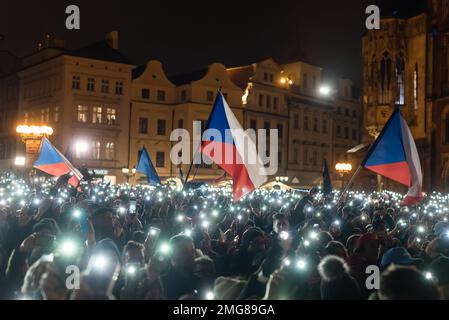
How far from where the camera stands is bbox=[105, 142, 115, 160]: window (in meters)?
54.8

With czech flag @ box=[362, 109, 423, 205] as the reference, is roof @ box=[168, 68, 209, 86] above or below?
above

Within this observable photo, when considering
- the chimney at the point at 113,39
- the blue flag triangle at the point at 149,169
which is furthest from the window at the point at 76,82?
the blue flag triangle at the point at 149,169

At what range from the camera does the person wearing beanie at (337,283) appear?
5.32 metres

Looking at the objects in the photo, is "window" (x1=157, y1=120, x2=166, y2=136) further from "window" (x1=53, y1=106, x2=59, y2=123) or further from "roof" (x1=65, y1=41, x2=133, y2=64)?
"window" (x1=53, y1=106, x2=59, y2=123)

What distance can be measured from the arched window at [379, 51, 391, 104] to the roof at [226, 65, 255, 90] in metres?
19.2

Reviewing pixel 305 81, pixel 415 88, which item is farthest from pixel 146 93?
pixel 415 88

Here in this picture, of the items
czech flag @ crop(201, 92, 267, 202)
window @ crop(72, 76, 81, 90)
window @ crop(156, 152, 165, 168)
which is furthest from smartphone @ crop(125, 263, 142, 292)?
window @ crop(156, 152, 165, 168)

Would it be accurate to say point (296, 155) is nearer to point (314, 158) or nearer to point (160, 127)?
point (314, 158)

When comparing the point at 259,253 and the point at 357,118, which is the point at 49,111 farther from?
the point at 259,253

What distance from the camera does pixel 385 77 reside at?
42594mm

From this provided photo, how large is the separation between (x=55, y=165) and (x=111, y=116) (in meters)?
37.0

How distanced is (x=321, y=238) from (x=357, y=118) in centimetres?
6751

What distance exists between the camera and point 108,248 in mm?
7102
